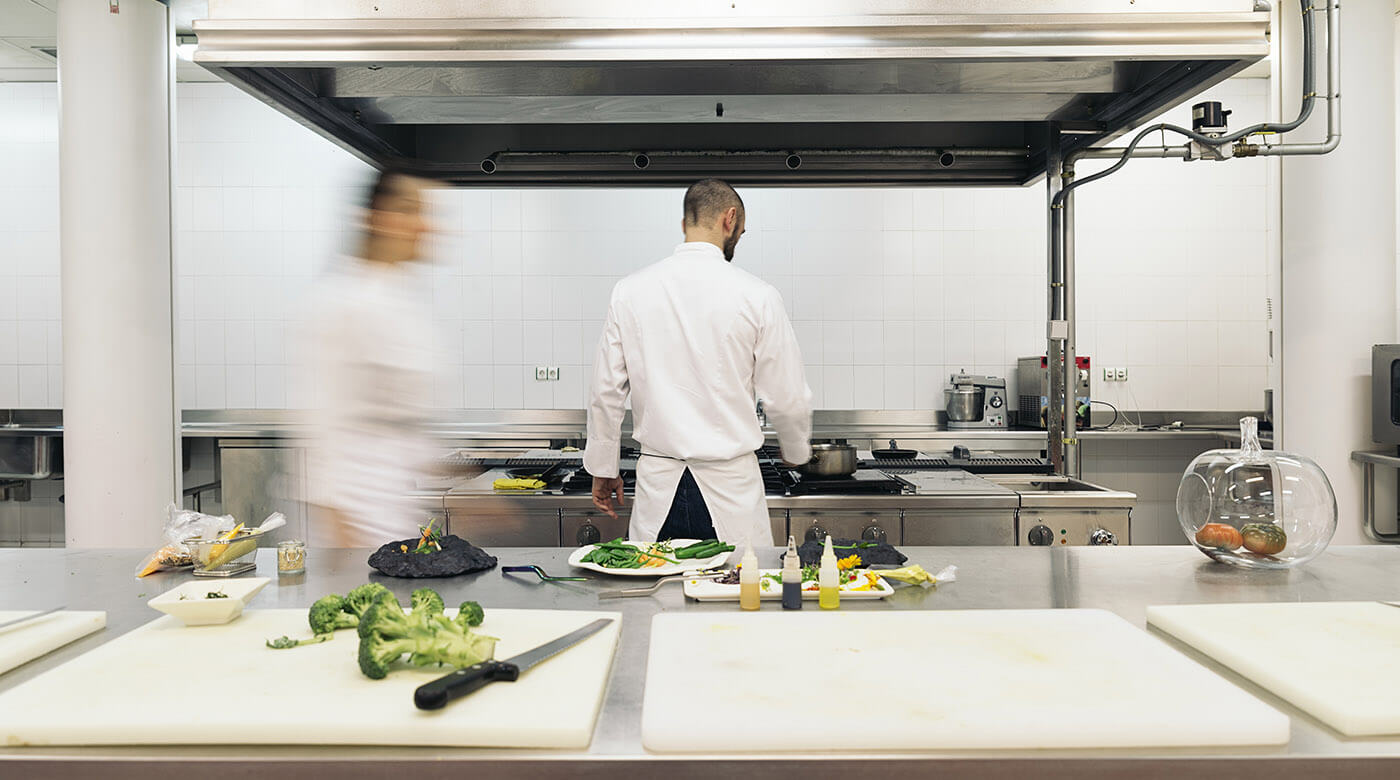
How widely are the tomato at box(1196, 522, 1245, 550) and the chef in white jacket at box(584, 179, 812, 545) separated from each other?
1175 mm

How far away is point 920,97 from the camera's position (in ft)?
9.22

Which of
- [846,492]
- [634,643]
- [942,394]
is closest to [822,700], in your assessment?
[634,643]

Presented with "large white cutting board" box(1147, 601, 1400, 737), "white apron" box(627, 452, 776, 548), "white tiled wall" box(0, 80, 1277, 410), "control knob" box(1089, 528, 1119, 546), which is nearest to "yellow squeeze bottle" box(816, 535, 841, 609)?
"large white cutting board" box(1147, 601, 1400, 737)

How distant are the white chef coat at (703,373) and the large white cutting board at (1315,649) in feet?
4.61

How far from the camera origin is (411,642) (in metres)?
1.07

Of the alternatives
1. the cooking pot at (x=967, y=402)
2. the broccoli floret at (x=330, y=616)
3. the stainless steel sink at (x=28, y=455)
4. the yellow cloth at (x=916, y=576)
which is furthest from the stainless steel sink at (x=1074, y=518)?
the stainless steel sink at (x=28, y=455)

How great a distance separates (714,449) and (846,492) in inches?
31.1

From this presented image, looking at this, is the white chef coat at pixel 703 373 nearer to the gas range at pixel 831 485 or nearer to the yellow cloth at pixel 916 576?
the gas range at pixel 831 485

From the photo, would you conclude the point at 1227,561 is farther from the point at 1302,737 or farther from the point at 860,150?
the point at 860,150

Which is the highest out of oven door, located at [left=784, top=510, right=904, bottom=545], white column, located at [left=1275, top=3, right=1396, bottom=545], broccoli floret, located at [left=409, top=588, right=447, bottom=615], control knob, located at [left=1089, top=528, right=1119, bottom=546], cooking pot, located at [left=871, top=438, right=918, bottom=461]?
white column, located at [left=1275, top=3, right=1396, bottom=545]

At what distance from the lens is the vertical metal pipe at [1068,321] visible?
3.40 m

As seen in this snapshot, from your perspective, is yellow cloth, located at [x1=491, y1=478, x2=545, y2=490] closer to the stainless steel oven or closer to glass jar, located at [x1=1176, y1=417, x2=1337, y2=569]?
glass jar, located at [x1=1176, y1=417, x2=1337, y2=569]

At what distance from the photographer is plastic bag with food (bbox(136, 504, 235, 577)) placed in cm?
170

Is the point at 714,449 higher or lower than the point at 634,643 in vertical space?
higher
